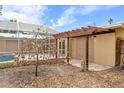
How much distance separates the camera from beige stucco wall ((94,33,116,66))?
11969mm

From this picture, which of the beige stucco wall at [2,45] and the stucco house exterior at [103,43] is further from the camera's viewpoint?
the beige stucco wall at [2,45]

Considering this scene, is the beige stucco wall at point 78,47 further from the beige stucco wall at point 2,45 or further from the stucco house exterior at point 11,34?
the beige stucco wall at point 2,45

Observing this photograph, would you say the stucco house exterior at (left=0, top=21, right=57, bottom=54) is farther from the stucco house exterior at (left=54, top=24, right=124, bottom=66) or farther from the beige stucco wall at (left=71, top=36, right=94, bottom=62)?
the stucco house exterior at (left=54, top=24, right=124, bottom=66)

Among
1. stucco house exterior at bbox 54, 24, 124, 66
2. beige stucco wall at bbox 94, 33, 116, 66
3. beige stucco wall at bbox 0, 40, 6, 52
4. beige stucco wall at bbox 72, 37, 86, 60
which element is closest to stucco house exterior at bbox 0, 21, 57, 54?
beige stucco wall at bbox 0, 40, 6, 52

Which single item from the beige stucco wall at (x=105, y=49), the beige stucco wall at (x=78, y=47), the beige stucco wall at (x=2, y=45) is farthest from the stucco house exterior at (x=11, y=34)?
the beige stucco wall at (x=105, y=49)

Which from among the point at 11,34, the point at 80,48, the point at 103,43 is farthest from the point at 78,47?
the point at 11,34

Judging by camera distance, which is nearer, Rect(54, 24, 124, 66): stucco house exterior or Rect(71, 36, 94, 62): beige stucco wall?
Rect(54, 24, 124, 66): stucco house exterior

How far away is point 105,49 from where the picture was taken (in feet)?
42.0

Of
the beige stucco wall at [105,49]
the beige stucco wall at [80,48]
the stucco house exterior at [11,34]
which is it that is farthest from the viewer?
the stucco house exterior at [11,34]

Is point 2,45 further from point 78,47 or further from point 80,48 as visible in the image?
point 80,48

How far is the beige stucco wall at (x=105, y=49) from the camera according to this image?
12.0 metres
